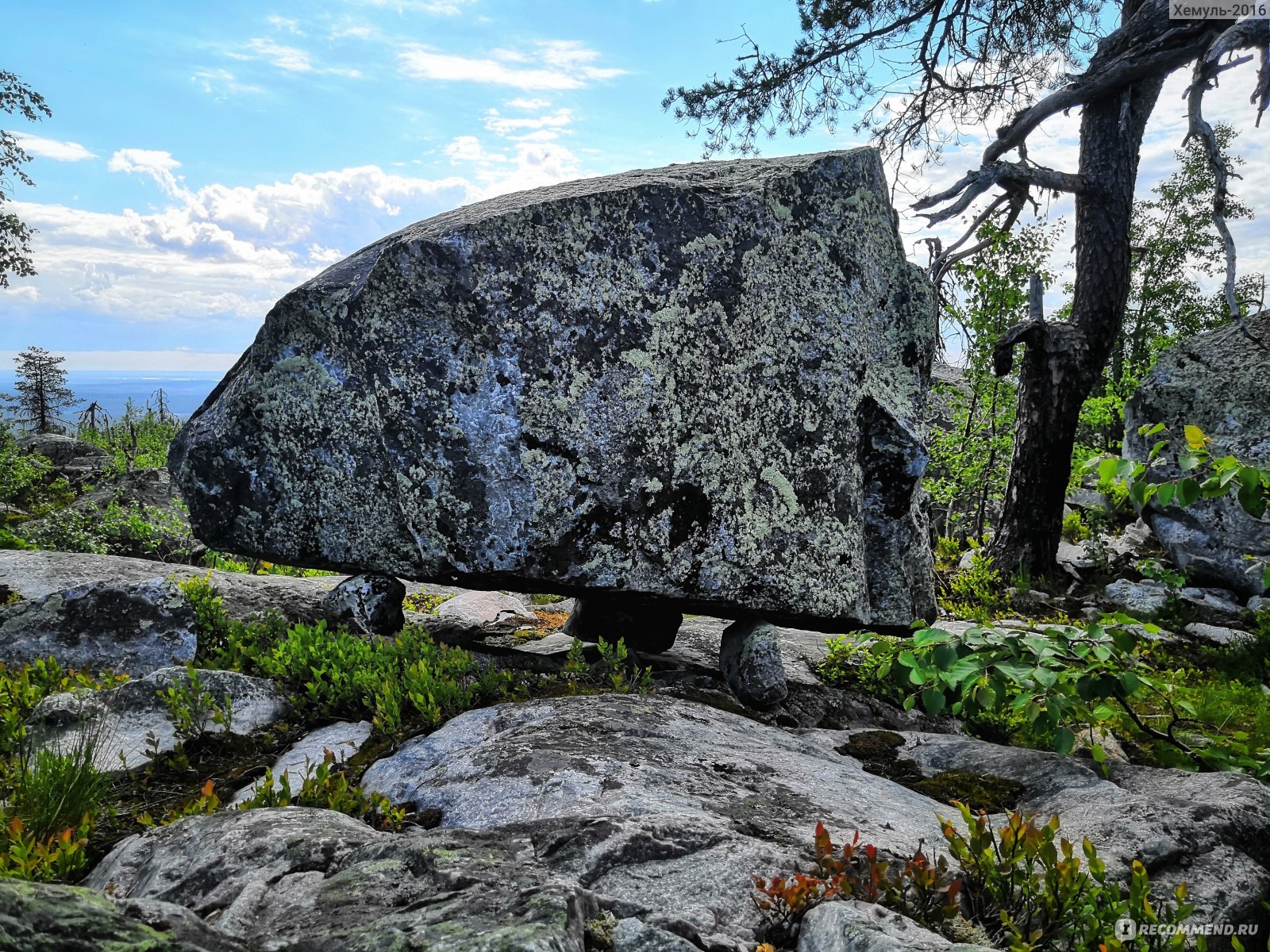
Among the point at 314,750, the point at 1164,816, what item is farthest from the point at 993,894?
the point at 314,750

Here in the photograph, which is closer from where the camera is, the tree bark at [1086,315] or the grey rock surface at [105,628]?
the grey rock surface at [105,628]

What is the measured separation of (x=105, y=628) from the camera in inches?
261

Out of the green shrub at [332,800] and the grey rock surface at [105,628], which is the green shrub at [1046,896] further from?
the grey rock surface at [105,628]

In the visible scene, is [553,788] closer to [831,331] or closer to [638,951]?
[638,951]

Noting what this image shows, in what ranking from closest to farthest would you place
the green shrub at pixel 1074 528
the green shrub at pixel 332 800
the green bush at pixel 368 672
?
the green shrub at pixel 332 800
the green bush at pixel 368 672
the green shrub at pixel 1074 528

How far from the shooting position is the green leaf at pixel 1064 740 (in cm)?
439

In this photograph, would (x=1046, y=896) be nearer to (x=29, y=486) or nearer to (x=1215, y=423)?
(x=1215, y=423)

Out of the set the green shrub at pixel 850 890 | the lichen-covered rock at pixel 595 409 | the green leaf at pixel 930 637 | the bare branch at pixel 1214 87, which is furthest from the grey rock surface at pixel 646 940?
the bare branch at pixel 1214 87

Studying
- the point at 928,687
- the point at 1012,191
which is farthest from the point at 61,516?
the point at 1012,191

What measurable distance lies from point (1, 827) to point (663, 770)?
312cm

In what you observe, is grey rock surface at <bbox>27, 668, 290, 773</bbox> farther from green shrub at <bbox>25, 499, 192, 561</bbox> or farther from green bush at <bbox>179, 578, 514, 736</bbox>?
green shrub at <bbox>25, 499, 192, 561</bbox>

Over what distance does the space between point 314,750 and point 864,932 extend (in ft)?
11.8

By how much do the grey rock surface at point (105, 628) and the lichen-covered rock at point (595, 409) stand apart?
2.99 ft

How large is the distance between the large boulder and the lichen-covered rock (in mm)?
7975
